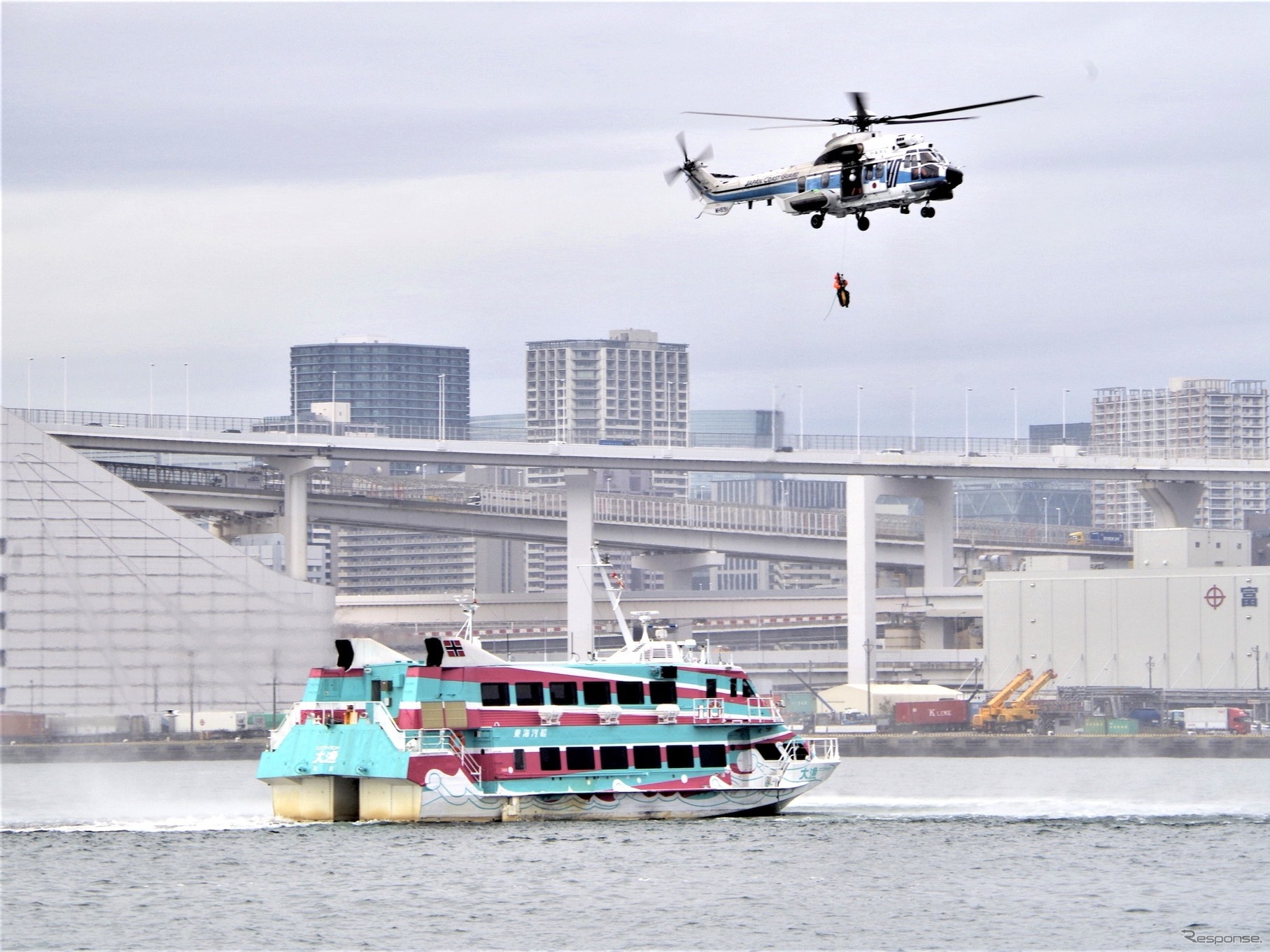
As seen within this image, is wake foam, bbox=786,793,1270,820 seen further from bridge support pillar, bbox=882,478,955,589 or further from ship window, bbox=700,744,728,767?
bridge support pillar, bbox=882,478,955,589

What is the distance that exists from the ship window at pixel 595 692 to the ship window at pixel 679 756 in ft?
8.59

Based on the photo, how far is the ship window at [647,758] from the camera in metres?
63.0

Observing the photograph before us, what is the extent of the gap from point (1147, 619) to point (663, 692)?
85.7m

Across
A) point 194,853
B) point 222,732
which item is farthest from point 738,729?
point 222,732

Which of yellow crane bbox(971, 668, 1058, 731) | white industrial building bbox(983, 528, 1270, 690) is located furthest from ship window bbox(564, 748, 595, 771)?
white industrial building bbox(983, 528, 1270, 690)

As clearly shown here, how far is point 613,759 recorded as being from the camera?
62625mm

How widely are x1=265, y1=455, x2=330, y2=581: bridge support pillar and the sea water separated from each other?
70.7 m

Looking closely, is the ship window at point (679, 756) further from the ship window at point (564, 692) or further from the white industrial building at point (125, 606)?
the white industrial building at point (125, 606)

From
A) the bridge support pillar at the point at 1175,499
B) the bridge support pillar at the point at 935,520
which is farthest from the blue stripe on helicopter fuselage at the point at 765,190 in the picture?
the bridge support pillar at the point at 1175,499

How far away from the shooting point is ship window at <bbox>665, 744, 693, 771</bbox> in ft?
208

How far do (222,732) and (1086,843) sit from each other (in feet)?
220

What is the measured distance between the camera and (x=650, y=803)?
63.3 meters

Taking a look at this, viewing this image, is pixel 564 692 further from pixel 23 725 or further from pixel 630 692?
pixel 23 725

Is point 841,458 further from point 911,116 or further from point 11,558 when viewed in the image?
point 911,116
